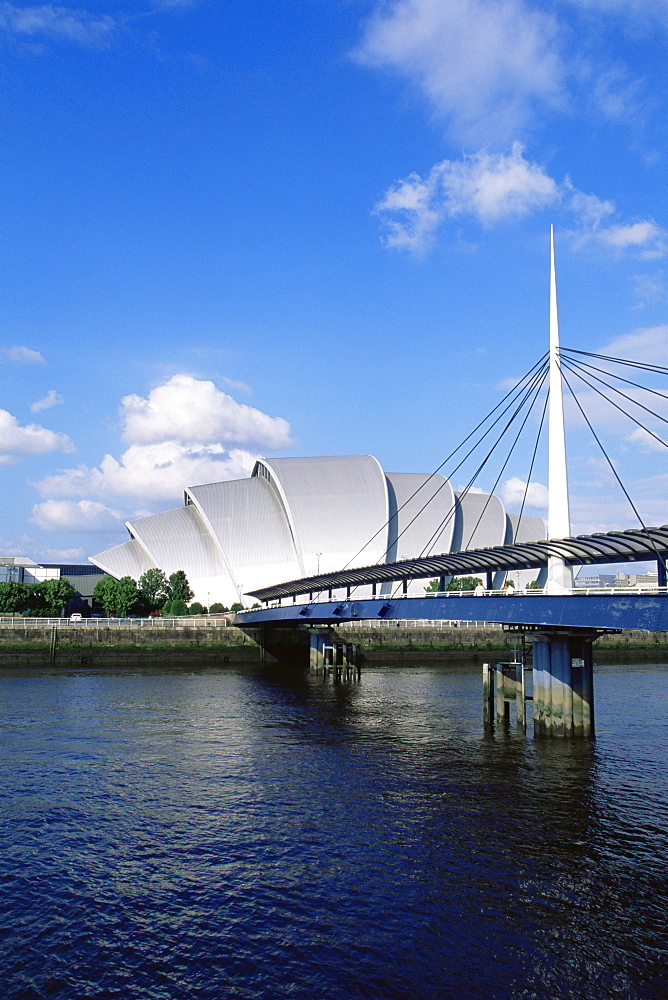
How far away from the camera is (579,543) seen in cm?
2547

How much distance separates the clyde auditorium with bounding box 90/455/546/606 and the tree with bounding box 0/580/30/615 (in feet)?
58.1

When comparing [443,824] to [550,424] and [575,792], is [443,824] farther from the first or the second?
[550,424]

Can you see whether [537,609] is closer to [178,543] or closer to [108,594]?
[108,594]

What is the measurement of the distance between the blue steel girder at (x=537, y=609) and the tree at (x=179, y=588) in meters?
57.7

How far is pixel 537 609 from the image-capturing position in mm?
26734

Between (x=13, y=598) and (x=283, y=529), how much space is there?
117 ft

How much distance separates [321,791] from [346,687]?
98.5 ft

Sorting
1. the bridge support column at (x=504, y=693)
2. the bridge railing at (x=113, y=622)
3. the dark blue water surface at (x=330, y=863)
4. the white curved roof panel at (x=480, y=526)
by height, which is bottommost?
the dark blue water surface at (x=330, y=863)

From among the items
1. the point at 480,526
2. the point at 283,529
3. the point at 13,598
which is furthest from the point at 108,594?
the point at 480,526

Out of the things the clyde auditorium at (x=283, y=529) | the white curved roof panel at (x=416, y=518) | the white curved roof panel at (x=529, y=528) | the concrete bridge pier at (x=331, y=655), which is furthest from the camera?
the white curved roof panel at (x=529, y=528)

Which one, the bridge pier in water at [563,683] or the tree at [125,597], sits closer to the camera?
the bridge pier in water at [563,683]

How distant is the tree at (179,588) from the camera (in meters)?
98.8

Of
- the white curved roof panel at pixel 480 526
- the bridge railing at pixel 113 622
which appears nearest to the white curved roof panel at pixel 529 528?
the white curved roof panel at pixel 480 526

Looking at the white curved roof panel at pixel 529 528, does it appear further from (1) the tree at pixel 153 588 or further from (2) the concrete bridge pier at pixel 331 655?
(2) the concrete bridge pier at pixel 331 655
